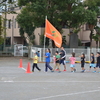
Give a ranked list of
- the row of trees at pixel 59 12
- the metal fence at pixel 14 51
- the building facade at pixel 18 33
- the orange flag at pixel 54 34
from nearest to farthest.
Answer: the orange flag at pixel 54 34
the row of trees at pixel 59 12
the metal fence at pixel 14 51
the building facade at pixel 18 33

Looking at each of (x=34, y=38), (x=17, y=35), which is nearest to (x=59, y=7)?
(x=34, y=38)

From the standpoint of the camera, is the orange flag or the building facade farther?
the building facade

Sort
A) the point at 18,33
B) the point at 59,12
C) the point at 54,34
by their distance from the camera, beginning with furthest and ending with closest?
the point at 18,33 → the point at 59,12 → the point at 54,34

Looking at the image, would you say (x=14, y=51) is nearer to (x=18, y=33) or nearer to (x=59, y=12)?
(x=59, y=12)

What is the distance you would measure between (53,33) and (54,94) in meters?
16.2

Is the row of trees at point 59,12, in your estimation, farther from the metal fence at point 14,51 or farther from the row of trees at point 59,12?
the metal fence at point 14,51

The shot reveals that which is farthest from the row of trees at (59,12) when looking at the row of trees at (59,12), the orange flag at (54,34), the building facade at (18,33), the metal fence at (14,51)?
the building facade at (18,33)

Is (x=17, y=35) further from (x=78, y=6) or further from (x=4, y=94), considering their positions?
(x=4, y=94)

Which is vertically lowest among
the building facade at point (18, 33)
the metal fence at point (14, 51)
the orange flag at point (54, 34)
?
the metal fence at point (14, 51)

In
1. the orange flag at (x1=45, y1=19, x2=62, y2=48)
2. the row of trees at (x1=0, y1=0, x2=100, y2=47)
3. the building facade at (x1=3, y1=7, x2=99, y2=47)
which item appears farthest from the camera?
the building facade at (x1=3, y1=7, x2=99, y2=47)

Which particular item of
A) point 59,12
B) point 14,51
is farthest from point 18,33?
point 59,12

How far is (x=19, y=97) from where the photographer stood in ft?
29.7

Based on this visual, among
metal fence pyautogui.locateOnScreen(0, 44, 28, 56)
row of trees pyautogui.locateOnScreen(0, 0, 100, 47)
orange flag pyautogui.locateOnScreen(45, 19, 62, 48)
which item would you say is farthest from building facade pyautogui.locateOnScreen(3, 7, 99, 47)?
orange flag pyautogui.locateOnScreen(45, 19, 62, 48)

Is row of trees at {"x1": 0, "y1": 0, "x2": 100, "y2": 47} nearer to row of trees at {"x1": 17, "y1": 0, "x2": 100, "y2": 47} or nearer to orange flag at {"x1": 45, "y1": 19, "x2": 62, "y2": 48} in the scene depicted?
row of trees at {"x1": 17, "y1": 0, "x2": 100, "y2": 47}
